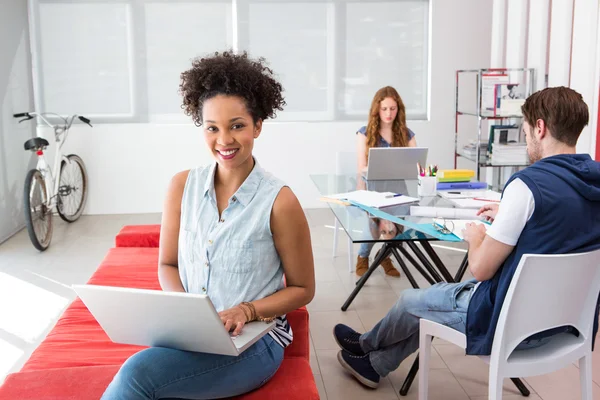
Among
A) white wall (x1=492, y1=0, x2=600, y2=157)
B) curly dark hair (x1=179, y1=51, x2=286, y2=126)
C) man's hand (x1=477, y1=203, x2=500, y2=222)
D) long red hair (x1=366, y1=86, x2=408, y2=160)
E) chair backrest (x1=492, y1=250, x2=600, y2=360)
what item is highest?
white wall (x1=492, y1=0, x2=600, y2=157)

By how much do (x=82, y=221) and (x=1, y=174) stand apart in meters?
1.02

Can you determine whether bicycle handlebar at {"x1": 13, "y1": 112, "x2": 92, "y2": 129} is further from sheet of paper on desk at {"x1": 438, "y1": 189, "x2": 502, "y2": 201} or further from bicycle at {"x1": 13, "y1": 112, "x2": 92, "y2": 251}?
sheet of paper on desk at {"x1": 438, "y1": 189, "x2": 502, "y2": 201}

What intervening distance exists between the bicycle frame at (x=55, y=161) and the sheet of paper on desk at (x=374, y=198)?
295cm

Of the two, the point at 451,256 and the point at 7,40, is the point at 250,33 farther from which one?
the point at 451,256

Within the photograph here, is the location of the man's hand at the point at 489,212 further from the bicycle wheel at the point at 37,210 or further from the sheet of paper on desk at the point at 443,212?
the bicycle wheel at the point at 37,210

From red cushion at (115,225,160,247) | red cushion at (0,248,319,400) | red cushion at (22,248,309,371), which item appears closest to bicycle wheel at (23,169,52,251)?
red cushion at (115,225,160,247)

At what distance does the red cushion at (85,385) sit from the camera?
1863 millimetres

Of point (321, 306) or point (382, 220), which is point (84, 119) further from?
point (382, 220)

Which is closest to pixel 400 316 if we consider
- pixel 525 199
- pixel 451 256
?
pixel 525 199

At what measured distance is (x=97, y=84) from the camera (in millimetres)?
6816

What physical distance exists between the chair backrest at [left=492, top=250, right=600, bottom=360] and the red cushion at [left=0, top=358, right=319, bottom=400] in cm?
62

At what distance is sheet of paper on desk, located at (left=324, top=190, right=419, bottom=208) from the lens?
Result: 3.39 metres

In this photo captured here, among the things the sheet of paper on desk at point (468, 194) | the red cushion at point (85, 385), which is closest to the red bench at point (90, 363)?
the red cushion at point (85, 385)

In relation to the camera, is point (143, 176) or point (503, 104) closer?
point (503, 104)
